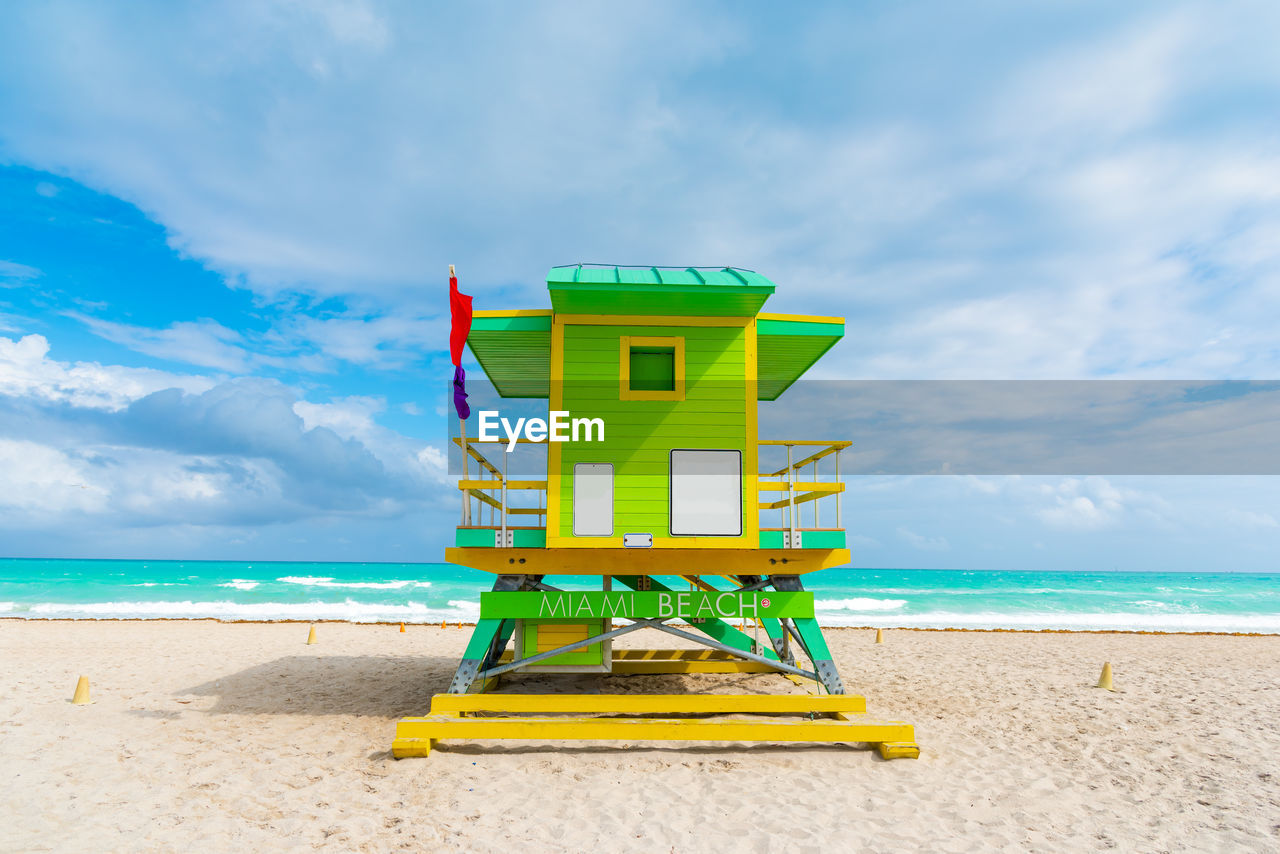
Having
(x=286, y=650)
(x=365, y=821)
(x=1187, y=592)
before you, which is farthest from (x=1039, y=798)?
(x=1187, y=592)

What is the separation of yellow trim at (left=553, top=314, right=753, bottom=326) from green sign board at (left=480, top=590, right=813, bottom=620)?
3.33 m

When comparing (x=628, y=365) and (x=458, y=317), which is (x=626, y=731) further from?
(x=458, y=317)

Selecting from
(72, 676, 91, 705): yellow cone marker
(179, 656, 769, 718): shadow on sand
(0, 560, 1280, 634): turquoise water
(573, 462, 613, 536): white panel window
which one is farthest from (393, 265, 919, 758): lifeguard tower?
(0, 560, 1280, 634): turquoise water

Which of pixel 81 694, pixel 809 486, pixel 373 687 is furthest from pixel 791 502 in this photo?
pixel 81 694

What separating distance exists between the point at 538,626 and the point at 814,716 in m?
3.86

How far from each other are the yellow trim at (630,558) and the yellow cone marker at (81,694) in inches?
257

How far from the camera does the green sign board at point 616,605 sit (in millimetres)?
8273

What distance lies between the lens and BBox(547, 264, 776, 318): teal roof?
26.9ft

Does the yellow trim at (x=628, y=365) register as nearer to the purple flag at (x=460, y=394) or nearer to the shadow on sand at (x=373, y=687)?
the purple flag at (x=460, y=394)

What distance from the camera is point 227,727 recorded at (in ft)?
29.4

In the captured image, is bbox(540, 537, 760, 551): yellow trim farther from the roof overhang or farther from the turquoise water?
the turquoise water

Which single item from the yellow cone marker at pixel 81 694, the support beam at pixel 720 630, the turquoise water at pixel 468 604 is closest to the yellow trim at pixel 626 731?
the support beam at pixel 720 630

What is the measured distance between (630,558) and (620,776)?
236cm

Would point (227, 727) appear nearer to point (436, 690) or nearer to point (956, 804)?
point (436, 690)
